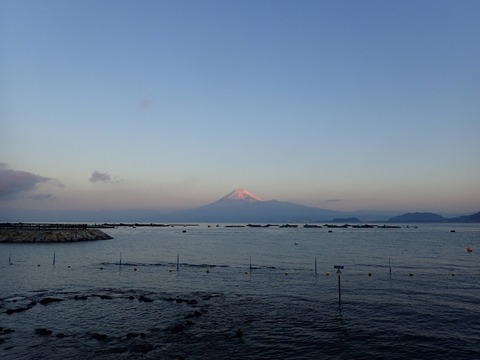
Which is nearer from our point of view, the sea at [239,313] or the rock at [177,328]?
the sea at [239,313]

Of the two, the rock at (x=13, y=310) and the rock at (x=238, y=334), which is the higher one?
the rock at (x=13, y=310)

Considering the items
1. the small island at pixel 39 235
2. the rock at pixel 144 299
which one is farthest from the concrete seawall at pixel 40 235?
the rock at pixel 144 299

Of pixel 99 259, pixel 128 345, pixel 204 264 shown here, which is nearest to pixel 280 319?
pixel 128 345

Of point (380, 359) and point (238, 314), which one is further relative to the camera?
point (238, 314)

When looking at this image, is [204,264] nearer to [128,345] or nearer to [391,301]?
[391,301]

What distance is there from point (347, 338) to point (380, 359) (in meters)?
3.50

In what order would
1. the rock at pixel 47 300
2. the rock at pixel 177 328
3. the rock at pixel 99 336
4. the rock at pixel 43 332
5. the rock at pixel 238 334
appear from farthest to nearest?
the rock at pixel 47 300, the rock at pixel 177 328, the rock at pixel 43 332, the rock at pixel 238 334, the rock at pixel 99 336

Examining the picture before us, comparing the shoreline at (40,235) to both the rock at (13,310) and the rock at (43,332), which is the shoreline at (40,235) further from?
the rock at (43,332)

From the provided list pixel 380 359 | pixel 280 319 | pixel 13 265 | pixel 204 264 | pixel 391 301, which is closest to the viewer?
pixel 380 359

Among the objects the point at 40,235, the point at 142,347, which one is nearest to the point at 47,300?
the point at 142,347

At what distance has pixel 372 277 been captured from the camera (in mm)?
46375

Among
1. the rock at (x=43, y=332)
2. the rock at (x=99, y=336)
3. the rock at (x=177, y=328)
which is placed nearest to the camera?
the rock at (x=99, y=336)

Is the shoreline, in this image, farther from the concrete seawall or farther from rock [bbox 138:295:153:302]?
rock [bbox 138:295:153:302]

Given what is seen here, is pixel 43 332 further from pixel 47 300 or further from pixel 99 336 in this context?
pixel 47 300
